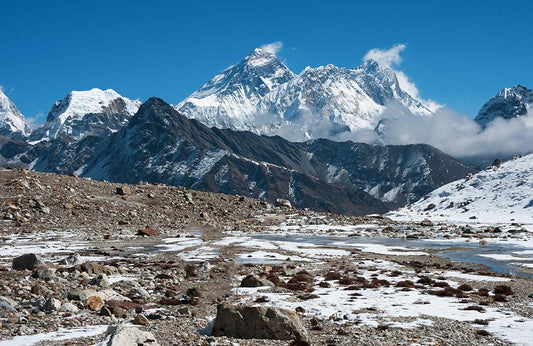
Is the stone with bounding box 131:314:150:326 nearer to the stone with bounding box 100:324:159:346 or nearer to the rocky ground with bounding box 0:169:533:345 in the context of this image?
the rocky ground with bounding box 0:169:533:345

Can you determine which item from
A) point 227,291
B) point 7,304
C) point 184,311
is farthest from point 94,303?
point 227,291

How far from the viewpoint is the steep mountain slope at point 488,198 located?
378ft

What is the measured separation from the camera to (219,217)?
3499 inches

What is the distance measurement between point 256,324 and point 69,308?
8953 mm

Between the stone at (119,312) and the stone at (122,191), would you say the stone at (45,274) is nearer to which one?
the stone at (119,312)

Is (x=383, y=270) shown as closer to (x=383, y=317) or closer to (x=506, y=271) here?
(x=506, y=271)

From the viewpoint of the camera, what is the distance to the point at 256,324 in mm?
18281

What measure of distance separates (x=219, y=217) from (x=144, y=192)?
17496mm

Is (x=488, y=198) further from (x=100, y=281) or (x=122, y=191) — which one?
(x=100, y=281)

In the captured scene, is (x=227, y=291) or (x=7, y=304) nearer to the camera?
(x=7, y=304)

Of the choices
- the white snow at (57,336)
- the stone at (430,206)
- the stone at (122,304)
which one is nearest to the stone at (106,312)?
the stone at (122,304)

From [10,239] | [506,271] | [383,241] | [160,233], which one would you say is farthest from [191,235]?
[506,271]

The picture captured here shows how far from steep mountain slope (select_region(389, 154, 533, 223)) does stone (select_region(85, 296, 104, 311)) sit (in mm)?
106061

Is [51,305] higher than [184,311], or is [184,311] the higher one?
[51,305]
